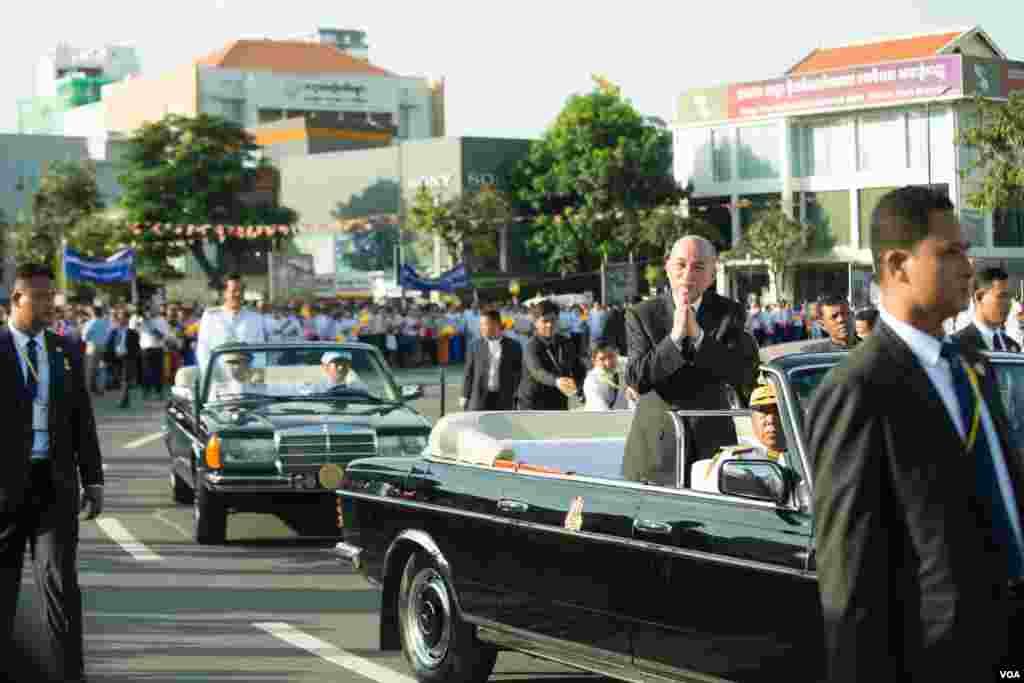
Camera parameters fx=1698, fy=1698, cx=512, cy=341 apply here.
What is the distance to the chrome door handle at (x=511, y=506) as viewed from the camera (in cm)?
690

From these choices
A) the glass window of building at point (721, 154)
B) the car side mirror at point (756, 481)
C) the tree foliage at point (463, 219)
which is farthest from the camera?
the tree foliage at point (463, 219)

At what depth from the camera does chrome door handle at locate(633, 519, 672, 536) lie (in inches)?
237

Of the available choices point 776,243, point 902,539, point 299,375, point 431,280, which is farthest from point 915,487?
point 776,243

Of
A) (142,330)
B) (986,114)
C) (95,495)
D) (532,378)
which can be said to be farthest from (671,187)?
(95,495)

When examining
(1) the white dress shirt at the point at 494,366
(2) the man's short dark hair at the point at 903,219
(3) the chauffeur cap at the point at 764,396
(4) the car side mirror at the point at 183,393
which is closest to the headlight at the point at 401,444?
(1) the white dress shirt at the point at 494,366

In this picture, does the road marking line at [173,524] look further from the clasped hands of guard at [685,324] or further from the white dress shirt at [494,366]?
the clasped hands of guard at [685,324]

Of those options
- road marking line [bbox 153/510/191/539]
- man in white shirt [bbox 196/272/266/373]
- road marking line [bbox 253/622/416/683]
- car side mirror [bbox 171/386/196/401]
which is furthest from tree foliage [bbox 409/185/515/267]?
Result: road marking line [bbox 253/622/416/683]

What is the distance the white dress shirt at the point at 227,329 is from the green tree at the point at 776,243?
5046 centimetres

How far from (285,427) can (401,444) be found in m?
0.89

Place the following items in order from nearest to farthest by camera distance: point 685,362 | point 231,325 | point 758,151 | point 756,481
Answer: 1. point 756,481
2. point 685,362
3. point 231,325
4. point 758,151

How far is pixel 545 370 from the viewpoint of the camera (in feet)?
45.5

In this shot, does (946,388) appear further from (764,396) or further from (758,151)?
(758,151)

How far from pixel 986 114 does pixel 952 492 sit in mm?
35624

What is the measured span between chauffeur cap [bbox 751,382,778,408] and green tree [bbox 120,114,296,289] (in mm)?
75603
